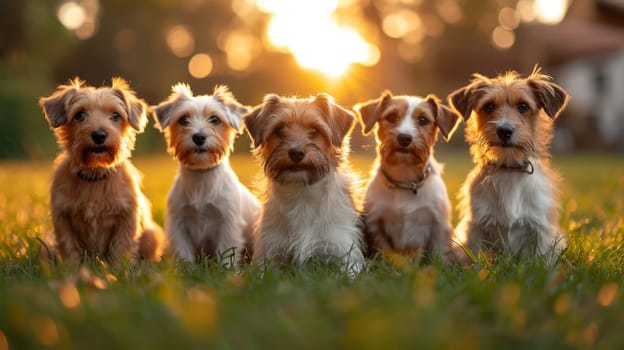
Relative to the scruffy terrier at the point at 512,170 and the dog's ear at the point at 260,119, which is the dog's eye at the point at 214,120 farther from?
the scruffy terrier at the point at 512,170

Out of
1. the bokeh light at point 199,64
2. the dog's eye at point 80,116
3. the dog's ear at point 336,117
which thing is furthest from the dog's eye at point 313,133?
the bokeh light at point 199,64

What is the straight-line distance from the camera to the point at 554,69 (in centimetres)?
3719

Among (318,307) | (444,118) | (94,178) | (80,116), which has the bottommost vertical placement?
(318,307)

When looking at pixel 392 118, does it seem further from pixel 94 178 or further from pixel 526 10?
pixel 526 10

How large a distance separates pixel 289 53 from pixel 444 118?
3271 centimetres

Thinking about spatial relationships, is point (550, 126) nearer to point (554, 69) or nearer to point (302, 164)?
point (302, 164)

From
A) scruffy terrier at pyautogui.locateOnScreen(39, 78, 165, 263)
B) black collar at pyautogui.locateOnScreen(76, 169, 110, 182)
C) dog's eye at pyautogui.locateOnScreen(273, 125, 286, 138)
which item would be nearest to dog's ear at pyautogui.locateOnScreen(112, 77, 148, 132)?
scruffy terrier at pyautogui.locateOnScreen(39, 78, 165, 263)

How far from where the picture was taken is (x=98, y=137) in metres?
5.35

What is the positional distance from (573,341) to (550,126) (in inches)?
126

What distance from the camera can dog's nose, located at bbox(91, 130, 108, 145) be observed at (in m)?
5.34

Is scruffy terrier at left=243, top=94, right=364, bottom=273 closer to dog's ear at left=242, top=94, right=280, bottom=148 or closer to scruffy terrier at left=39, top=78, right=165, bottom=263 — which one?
dog's ear at left=242, top=94, right=280, bottom=148

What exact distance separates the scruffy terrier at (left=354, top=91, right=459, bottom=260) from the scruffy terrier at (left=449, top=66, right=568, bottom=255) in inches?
8.2

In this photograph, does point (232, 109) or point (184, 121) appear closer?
point (184, 121)

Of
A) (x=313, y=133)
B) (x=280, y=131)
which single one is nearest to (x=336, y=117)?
(x=313, y=133)
